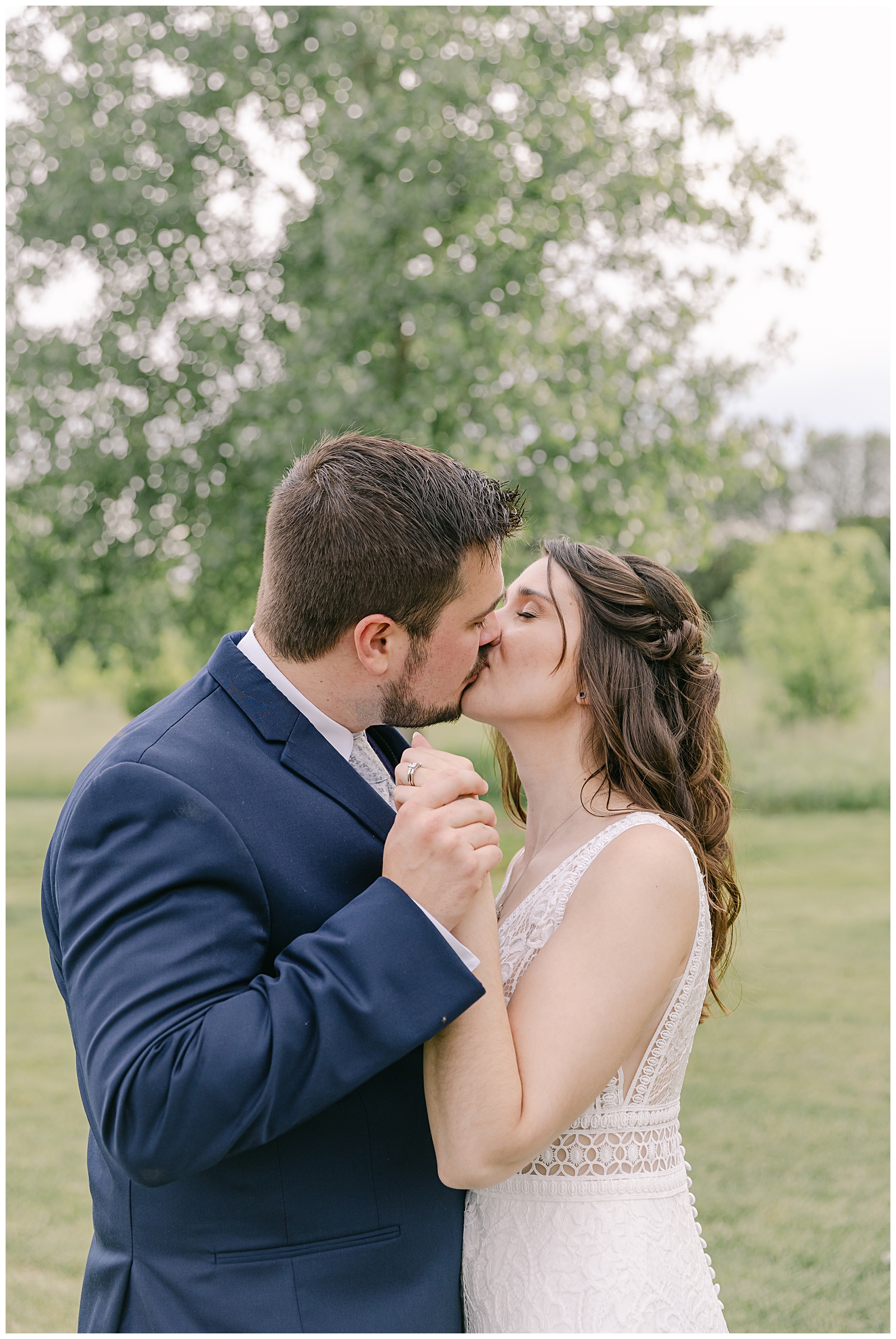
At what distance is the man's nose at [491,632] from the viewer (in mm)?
2805

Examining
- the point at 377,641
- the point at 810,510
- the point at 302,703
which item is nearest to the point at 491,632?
the point at 377,641

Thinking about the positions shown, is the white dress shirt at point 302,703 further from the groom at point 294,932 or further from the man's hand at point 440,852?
the man's hand at point 440,852

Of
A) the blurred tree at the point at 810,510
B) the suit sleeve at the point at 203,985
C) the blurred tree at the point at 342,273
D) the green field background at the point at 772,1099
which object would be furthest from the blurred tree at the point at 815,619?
the suit sleeve at the point at 203,985

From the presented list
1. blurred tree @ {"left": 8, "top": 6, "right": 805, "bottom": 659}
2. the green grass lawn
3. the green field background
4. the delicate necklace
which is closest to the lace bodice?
the delicate necklace

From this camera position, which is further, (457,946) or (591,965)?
(591,965)

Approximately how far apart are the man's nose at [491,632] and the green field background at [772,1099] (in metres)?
1.49

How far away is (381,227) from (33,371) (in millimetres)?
4157

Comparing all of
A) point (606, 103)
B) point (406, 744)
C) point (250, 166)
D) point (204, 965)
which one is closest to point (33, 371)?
point (250, 166)

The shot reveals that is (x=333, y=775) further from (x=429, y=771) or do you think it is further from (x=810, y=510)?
(x=810, y=510)

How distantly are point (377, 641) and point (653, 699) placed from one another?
0.91 metres

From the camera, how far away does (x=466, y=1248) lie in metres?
2.56

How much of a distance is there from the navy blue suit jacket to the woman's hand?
11 cm

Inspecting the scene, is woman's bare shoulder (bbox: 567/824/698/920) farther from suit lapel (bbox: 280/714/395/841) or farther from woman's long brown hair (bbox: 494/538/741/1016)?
suit lapel (bbox: 280/714/395/841)

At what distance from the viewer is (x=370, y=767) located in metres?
2.52
